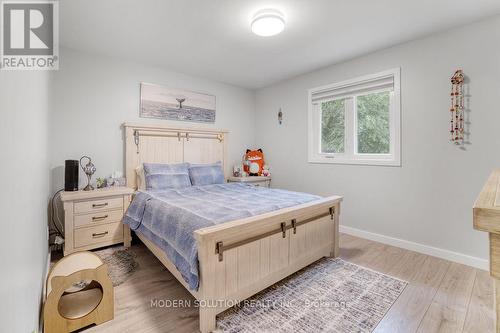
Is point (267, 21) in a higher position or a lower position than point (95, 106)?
higher

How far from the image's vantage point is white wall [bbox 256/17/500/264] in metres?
2.26

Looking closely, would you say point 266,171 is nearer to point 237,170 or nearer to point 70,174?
point 237,170

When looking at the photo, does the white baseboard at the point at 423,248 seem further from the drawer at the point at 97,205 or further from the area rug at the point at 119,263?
the drawer at the point at 97,205

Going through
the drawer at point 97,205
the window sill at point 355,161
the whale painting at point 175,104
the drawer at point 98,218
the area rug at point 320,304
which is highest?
the whale painting at point 175,104

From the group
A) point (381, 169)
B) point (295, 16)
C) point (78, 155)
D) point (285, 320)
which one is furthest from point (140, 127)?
point (381, 169)

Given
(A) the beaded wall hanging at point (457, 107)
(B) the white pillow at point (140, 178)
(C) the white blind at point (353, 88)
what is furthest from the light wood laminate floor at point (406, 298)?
(C) the white blind at point (353, 88)

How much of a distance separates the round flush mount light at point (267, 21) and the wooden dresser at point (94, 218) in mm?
2256

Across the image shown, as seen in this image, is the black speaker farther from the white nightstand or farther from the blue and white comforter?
the white nightstand

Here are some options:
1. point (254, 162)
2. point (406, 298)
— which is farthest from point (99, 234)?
point (406, 298)

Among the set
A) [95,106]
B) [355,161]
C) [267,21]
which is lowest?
[355,161]

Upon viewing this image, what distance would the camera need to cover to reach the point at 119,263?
241 centimetres

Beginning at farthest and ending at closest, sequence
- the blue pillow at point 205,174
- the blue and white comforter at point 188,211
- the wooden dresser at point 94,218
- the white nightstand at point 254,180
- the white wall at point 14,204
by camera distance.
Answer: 1. the white nightstand at point 254,180
2. the blue pillow at point 205,174
3. the wooden dresser at point 94,218
4. the blue and white comforter at point 188,211
5. the white wall at point 14,204

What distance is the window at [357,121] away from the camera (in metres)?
2.89

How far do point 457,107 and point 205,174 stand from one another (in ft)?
9.81
